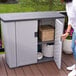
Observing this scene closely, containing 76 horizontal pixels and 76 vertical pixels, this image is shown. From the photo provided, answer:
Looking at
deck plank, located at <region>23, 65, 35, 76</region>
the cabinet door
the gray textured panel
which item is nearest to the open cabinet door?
the cabinet door

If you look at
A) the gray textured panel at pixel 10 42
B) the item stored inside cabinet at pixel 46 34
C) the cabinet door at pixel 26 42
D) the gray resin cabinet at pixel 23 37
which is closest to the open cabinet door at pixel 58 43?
the gray resin cabinet at pixel 23 37

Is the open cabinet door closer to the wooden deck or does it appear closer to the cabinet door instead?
the wooden deck

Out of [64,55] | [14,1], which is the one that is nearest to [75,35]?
[64,55]

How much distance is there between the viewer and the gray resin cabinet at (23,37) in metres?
2.76

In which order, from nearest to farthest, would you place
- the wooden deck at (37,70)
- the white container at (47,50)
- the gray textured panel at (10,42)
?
1. the gray textured panel at (10,42)
2. the wooden deck at (37,70)
3. the white container at (47,50)

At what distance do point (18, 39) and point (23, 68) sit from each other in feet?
1.62

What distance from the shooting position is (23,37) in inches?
113

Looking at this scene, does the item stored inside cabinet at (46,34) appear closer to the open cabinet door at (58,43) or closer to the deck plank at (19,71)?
the open cabinet door at (58,43)

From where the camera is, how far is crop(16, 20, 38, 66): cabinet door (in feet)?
9.23

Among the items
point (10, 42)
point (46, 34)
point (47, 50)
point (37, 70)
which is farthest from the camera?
point (47, 50)

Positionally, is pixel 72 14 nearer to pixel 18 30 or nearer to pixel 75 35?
pixel 75 35

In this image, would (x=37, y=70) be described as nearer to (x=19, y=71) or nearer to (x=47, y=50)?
(x=19, y=71)

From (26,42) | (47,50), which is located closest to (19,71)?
(26,42)

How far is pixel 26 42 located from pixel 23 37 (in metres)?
0.10
